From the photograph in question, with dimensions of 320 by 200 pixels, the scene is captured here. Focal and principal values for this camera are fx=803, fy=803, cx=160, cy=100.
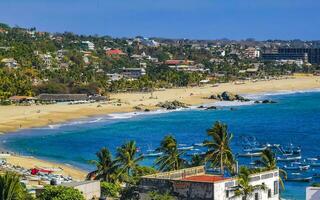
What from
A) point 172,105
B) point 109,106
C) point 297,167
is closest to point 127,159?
point 297,167

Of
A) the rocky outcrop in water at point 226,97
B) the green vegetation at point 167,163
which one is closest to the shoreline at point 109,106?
the rocky outcrop in water at point 226,97

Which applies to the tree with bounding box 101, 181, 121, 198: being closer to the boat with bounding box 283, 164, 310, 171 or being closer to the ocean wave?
the boat with bounding box 283, 164, 310, 171

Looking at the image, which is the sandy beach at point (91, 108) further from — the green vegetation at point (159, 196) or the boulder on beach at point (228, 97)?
the green vegetation at point (159, 196)

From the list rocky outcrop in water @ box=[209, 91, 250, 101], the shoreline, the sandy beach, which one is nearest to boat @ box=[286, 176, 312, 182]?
the sandy beach

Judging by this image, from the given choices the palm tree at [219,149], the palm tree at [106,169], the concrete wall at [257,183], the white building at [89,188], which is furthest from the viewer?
the palm tree at [106,169]

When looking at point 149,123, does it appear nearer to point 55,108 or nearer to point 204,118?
point 204,118

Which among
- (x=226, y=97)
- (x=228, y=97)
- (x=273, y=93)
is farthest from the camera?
(x=273, y=93)

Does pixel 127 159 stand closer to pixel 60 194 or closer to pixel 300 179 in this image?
pixel 60 194
